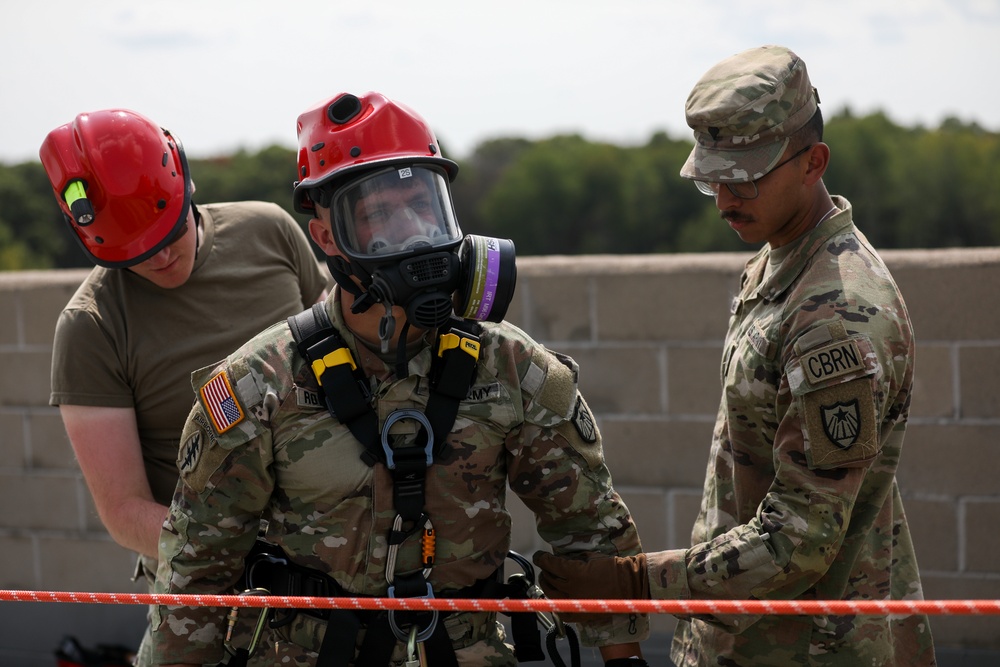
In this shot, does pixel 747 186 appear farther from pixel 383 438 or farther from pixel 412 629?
pixel 412 629

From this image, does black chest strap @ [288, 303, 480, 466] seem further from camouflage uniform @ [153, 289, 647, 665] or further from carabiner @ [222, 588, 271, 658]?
carabiner @ [222, 588, 271, 658]

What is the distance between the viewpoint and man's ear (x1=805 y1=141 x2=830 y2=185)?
7.18 feet

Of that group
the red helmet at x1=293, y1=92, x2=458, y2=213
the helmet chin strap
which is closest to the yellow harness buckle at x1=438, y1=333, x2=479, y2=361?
the helmet chin strap

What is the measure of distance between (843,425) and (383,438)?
87 cm

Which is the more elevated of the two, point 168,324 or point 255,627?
point 168,324

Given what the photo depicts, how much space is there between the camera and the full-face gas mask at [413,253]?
6.22ft

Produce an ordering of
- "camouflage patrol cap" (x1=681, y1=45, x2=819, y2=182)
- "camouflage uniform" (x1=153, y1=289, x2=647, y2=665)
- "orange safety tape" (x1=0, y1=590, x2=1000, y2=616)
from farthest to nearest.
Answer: "camouflage patrol cap" (x1=681, y1=45, x2=819, y2=182) → "camouflage uniform" (x1=153, y1=289, x2=647, y2=665) → "orange safety tape" (x1=0, y1=590, x2=1000, y2=616)

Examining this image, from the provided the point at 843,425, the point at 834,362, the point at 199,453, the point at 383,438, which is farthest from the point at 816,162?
the point at 199,453

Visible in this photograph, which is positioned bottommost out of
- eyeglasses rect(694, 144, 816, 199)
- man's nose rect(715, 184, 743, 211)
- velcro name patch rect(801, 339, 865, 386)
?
velcro name patch rect(801, 339, 865, 386)

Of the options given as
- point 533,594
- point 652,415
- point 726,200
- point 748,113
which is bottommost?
point 652,415

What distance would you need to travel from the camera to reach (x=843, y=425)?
77.7 inches

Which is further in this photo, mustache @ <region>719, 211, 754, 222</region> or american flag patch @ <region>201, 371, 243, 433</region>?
mustache @ <region>719, 211, 754, 222</region>

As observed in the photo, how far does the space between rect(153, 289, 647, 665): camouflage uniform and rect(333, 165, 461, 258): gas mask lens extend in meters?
0.20

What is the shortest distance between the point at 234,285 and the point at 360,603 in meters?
1.20
